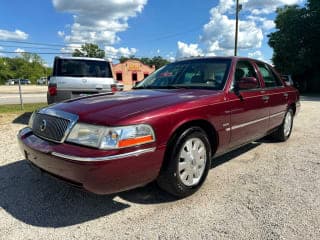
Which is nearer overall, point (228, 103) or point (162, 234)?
point (162, 234)

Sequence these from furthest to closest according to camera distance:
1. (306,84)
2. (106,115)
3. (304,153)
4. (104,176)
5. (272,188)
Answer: (306,84), (304,153), (272,188), (106,115), (104,176)

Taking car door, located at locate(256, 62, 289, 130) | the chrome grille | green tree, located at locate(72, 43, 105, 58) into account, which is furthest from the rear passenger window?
green tree, located at locate(72, 43, 105, 58)

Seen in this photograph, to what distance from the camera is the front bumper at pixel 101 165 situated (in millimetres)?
2381

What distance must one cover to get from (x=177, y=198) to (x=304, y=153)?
2.91 m

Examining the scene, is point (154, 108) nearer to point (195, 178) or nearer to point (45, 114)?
point (195, 178)

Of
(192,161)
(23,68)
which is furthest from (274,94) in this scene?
(23,68)

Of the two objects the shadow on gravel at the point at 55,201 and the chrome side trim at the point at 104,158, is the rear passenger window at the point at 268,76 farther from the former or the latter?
the chrome side trim at the point at 104,158

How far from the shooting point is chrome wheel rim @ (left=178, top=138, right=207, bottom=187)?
9.93ft

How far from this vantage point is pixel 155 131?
2.65 metres

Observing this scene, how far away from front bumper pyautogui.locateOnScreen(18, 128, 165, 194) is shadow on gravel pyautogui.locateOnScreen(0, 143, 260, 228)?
44 centimetres

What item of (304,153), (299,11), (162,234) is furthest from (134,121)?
(299,11)

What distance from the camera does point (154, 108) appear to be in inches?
109

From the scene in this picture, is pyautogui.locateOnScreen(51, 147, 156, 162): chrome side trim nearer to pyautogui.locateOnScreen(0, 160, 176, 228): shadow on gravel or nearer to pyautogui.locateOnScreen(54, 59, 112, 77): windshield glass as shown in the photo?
pyautogui.locateOnScreen(0, 160, 176, 228): shadow on gravel

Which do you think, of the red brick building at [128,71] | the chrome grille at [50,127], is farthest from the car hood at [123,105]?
the red brick building at [128,71]
